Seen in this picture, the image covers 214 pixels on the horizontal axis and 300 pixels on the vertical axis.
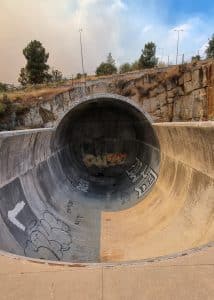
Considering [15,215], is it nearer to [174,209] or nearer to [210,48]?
[174,209]

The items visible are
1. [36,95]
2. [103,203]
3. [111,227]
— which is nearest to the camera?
[111,227]

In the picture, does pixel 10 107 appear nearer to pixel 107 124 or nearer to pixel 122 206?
pixel 107 124

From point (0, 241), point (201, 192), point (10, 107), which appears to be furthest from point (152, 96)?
point (0, 241)

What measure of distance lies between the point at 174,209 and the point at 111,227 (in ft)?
9.48

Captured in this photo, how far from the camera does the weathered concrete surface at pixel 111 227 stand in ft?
10.3

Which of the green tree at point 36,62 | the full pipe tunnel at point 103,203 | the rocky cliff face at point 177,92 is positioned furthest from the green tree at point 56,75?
the full pipe tunnel at point 103,203

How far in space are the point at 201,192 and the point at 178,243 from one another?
4.36 feet

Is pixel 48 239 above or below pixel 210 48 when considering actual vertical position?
below

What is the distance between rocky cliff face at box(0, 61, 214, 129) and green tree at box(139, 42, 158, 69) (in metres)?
19.1

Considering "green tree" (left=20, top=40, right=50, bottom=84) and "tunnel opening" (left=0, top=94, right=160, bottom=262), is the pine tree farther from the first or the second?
"tunnel opening" (left=0, top=94, right=160, bottom=262)

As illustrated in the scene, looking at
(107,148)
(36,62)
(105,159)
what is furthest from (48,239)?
(36,62)

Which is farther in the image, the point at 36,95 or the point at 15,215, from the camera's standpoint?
the point at 36,95

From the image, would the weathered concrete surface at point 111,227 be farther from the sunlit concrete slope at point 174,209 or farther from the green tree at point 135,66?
the green tree at point 135,66

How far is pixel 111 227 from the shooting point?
35.3ft
